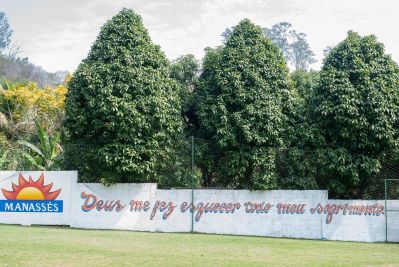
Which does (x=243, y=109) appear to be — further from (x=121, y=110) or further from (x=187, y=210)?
(x=121, y=110)

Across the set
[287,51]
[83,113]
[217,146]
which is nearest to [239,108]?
[217,146]

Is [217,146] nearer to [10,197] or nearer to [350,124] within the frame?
Result: [350,124]

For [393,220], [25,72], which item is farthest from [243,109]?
[25,72]

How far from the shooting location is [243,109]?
61.8ft

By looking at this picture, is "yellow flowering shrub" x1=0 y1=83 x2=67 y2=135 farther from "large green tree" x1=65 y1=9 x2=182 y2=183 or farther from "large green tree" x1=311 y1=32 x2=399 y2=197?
"large green tree" x1=311 y1=32 x2=399 y2=197

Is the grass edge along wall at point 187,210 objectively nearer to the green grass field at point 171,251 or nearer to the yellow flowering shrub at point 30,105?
the green grass field at point 171,251

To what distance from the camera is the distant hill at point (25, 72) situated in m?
59.5

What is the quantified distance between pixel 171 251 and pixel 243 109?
25.0ft

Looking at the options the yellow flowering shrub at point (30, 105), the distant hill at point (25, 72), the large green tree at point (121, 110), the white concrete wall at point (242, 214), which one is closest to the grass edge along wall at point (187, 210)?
the white concrete wall at point (242, 214)

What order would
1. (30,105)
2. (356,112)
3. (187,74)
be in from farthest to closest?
(30,105) < (187,74) < (356,112)

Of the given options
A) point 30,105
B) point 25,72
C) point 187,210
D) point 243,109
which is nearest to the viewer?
point 187,210

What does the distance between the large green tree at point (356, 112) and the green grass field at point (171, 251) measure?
257cm

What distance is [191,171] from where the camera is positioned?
62.3 ft

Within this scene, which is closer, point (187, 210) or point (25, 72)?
point (187, 210)
